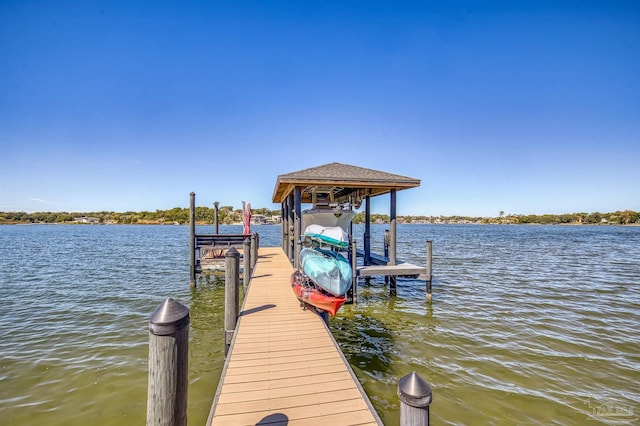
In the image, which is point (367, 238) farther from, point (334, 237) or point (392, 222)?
point (334, 237)

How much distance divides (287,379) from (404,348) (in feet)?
14.1

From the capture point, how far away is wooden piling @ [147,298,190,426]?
2.05 metres

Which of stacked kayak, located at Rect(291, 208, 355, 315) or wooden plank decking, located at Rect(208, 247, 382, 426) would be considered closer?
wooden plank decking, located at Rect(208, 247, 382, 426)

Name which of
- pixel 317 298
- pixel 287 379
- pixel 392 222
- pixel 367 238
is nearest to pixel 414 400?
pixel 287 379

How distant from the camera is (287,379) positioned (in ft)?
12.6

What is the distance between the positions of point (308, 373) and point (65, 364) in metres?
5.94

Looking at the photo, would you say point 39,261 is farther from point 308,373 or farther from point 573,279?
point 573,279

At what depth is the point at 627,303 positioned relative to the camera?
11.1 metres

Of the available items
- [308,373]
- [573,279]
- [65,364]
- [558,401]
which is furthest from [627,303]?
[65,364]

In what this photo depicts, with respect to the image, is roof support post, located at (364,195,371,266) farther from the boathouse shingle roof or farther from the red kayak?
the red kayak

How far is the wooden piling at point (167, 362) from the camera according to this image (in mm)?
2051

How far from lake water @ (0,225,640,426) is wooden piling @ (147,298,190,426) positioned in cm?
313

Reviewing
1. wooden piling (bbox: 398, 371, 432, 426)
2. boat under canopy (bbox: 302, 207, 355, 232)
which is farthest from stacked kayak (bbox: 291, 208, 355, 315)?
wooden piling (bbox: 398, 371, 432, 426)

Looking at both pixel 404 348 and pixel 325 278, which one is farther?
pixel 404 348
